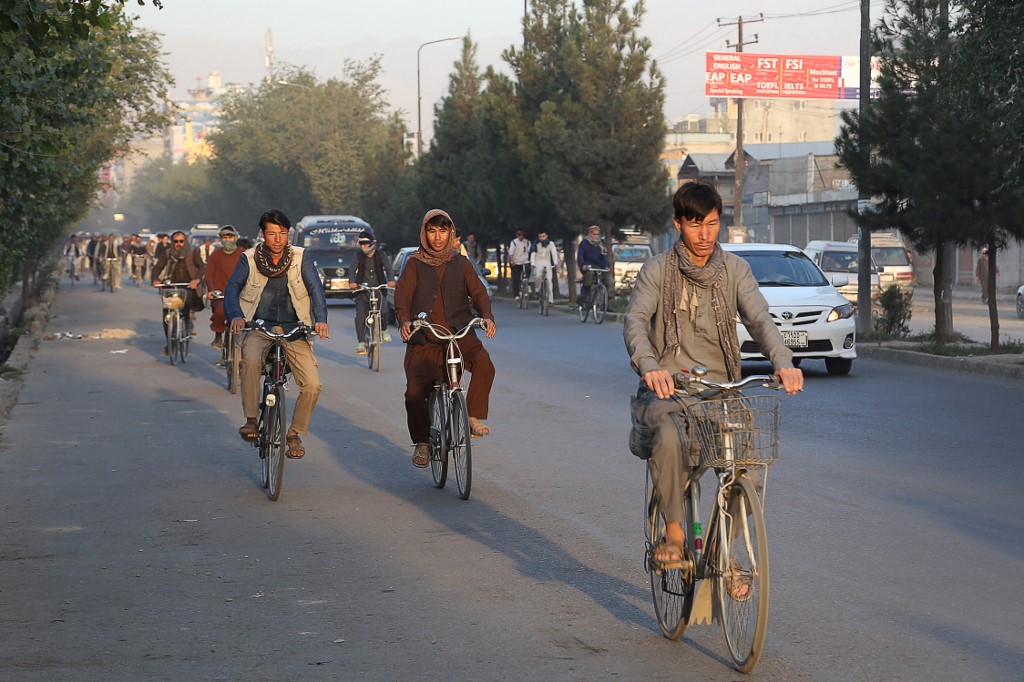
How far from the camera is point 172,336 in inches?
842

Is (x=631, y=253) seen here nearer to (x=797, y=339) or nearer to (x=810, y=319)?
(x=810, y=319)

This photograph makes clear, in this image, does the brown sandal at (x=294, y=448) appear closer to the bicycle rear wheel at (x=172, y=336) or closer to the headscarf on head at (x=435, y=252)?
the headscarf on head at (x=435, y=252)

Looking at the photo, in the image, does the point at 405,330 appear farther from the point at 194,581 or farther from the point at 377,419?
the point at 377,419

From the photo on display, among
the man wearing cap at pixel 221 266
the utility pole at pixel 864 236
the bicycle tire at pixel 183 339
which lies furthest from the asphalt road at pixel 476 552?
the utility pole at pixel 864 236

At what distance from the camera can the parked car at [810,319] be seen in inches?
705

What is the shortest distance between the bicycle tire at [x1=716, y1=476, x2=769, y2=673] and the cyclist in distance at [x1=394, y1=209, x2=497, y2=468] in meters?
4.52

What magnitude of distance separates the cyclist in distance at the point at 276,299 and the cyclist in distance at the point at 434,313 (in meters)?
0.67

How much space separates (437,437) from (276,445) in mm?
1046

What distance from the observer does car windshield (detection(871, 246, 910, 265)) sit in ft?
141

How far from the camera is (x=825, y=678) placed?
5395 mm

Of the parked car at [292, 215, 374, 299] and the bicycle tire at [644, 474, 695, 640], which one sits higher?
the parked car at [292, 215, 374, 299]

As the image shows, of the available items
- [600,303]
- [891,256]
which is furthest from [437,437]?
[891,256]

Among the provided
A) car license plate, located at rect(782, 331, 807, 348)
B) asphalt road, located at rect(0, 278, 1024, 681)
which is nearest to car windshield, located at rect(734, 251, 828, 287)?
car license plate, located at rect(782, 331, 807, 348)

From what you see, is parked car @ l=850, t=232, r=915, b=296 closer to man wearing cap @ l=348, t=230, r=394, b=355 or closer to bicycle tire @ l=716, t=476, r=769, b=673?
man wearing cap @ l=348, t=230, r=394, b=355
